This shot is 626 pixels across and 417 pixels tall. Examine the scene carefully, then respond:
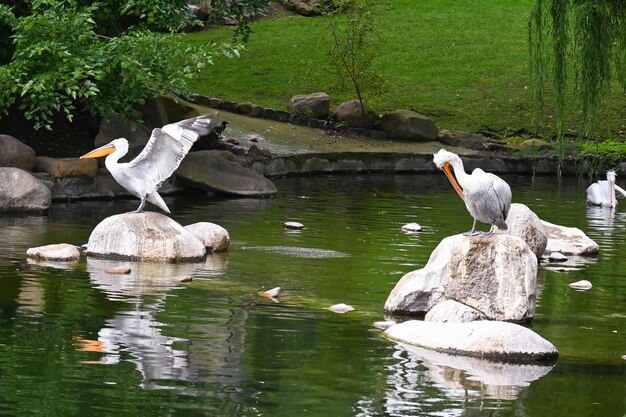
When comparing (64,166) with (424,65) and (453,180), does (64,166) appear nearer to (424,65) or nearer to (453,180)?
(453,180)

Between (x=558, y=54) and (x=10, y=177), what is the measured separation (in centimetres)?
1030

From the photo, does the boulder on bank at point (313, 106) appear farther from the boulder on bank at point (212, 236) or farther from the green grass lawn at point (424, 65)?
the boulder on bank at point (212, 236)

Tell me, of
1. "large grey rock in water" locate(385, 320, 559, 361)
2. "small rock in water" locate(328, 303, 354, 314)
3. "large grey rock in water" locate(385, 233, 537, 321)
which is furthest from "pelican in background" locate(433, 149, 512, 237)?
"large grey rock in water" locate(385, 320, 559, 361)

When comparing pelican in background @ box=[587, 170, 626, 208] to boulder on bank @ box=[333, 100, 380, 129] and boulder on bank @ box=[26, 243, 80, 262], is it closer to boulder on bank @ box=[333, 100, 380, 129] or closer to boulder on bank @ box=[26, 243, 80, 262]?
boulder on bank @ box=[333, 100, 380, 129]

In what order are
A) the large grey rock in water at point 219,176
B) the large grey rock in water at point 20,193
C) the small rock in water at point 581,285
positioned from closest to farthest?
the small rock in water at point 581,285
the large grey rock in water at point 20,193
the large grey rock in water at point 219,176

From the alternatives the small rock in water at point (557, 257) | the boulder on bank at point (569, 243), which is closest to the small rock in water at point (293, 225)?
the boulder on bank at point (569, 243)

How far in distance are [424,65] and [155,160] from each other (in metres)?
23.1

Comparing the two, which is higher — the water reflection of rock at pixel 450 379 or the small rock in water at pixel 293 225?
the small rock in water at pixel 293 225

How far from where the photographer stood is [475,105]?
112 ft

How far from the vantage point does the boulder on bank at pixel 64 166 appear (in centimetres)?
2122

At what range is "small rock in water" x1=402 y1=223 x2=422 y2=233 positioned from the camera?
61.8 ft

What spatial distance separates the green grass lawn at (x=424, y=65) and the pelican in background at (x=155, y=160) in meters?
17.3

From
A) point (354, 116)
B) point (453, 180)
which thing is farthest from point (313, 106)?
point (453, 180)

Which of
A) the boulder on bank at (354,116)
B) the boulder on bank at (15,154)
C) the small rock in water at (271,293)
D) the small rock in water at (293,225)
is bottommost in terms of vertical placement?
the small rock in water at (271,293)
